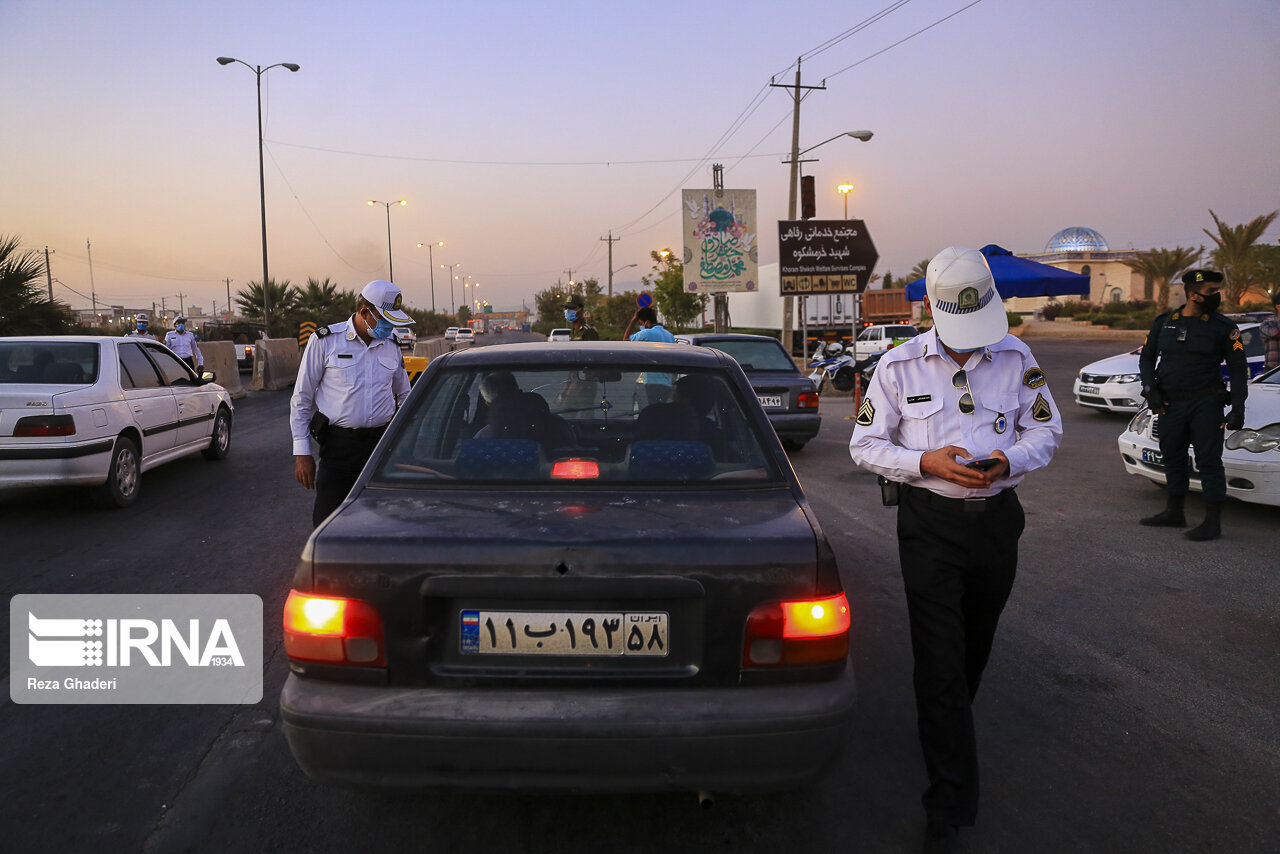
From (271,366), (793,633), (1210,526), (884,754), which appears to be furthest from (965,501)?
(271,366)

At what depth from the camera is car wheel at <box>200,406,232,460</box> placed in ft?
32.9

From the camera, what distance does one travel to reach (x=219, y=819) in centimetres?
272

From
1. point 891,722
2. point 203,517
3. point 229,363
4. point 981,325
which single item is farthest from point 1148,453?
point 229,363

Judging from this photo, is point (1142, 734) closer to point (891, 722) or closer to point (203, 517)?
point (891, 722)

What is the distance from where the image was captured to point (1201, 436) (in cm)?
600

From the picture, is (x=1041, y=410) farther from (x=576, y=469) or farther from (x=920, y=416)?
(x=576, y=469)

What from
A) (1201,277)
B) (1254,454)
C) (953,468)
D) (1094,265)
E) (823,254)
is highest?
(1094,265)

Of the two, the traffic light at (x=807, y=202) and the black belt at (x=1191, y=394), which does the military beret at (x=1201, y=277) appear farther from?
the traffic light at (x=807, y=202)

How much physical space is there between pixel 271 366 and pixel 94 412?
17160 millimetres

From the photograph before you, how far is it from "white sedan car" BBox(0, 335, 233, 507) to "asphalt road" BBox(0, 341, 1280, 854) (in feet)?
4.23

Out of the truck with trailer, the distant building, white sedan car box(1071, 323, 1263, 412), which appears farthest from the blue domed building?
white sedan car box(1071, 323, 1263, 412)

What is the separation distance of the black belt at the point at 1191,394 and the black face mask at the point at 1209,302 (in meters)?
0.54

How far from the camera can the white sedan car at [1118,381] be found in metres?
12.8

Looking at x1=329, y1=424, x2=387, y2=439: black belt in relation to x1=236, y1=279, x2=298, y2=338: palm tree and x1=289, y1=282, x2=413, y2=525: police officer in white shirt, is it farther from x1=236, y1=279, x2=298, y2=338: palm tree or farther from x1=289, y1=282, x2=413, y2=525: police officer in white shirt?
x1=236, y1=279, x2=298, y2=338: palm tree
